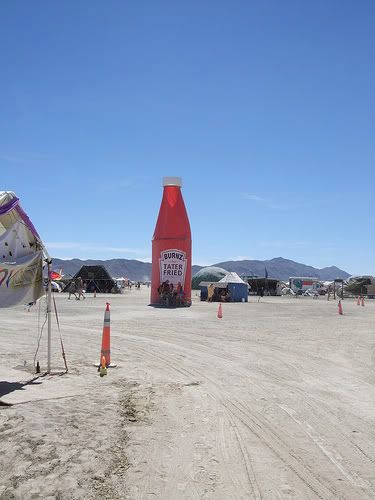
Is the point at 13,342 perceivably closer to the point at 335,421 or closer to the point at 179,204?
the point at 335,421

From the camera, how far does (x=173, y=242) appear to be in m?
33.3

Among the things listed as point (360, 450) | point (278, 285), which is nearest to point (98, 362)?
point (360, 450)

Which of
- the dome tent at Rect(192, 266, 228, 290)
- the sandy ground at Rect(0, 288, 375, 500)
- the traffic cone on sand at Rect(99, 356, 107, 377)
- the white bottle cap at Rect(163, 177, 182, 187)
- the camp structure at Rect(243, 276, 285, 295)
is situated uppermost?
the white bottle cap at Rect(163, 177, 182, 187)

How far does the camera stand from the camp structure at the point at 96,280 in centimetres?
5969

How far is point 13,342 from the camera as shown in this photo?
45.3 feet

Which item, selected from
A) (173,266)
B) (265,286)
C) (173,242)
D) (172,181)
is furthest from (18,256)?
(265,286)

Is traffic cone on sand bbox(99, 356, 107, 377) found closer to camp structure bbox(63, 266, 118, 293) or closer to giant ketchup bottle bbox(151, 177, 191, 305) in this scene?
giant ketchup bottle bbox(151, 177, 191, 305)

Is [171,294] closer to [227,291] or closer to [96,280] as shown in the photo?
[227,291]

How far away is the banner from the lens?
839 centimetres

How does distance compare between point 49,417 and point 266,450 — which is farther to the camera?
point 49,417

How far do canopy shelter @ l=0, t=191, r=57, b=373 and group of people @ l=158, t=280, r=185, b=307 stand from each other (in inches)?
914

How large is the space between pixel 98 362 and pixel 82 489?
6.53m

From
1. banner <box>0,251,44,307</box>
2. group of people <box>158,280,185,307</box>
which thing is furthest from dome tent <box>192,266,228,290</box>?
banner <box>0,251,44,307</box>

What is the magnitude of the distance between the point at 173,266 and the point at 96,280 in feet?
93.6
